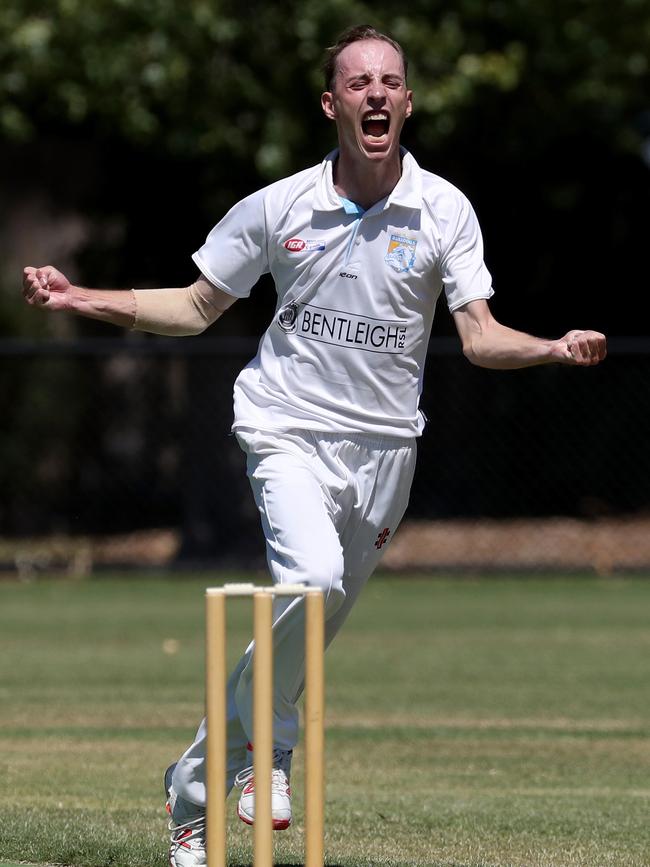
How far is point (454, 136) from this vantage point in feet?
60.4

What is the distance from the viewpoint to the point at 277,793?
5.10 m

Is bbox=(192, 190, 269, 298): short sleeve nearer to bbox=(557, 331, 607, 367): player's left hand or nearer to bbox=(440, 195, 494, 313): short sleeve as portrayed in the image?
bbox=(440, 195, 494, 313): short sleeve

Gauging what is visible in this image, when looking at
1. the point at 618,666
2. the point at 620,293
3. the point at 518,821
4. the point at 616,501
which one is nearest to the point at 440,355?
the point at 616,501

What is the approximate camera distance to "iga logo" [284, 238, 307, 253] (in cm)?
534

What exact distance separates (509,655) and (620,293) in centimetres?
989

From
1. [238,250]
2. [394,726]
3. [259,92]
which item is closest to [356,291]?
[238,250]

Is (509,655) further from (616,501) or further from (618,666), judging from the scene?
(616,501)

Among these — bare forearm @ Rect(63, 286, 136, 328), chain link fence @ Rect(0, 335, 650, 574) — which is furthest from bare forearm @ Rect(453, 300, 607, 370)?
chain link fence @ Rect(0, 335, 650, 574)

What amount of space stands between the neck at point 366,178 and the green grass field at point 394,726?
2225mm

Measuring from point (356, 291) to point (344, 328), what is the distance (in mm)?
129

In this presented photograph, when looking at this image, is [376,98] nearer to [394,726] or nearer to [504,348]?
[504,348]

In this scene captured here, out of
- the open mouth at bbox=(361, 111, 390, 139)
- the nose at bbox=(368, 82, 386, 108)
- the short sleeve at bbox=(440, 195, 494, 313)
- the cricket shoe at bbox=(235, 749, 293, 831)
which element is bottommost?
the cricket shoe at bbox=(235, 749, 293, 831)

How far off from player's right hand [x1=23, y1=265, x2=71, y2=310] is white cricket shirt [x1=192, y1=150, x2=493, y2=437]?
26.6 inches

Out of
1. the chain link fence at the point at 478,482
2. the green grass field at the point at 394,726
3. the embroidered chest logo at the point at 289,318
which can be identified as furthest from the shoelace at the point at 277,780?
the chain link fence at the point at 478,482
